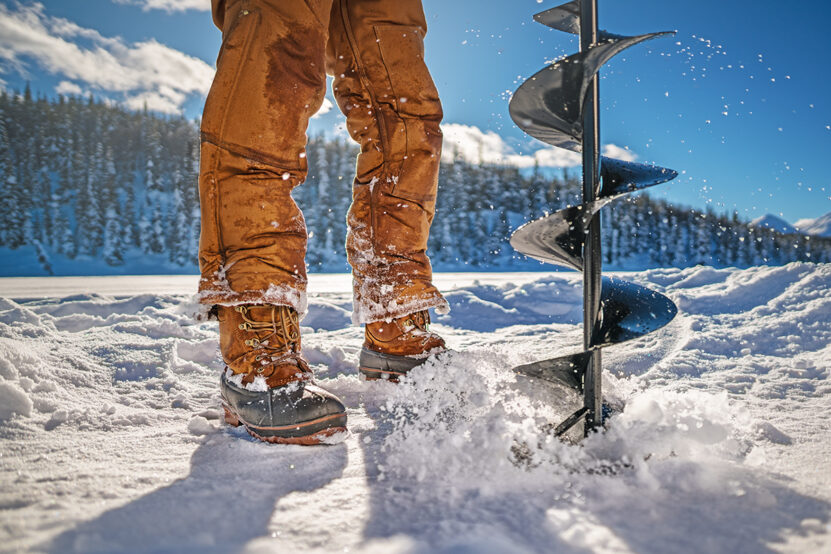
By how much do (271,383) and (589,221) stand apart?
0.94 m

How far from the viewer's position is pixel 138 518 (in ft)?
2.32

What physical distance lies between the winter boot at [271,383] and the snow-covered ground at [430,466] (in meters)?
0.07

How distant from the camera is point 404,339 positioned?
5.75 feet

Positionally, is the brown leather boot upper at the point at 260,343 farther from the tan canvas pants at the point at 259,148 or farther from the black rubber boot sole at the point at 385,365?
the black rubber boot sole at the point at 385,365

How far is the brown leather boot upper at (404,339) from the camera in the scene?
1.75 metres

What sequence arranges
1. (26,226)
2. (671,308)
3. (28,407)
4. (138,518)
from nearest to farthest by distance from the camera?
(138,518) → (671,308) → (28,407) → (26,226)

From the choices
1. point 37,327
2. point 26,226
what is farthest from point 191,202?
point 37,327

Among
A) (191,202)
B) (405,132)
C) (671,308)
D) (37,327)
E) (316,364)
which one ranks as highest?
(191,202)

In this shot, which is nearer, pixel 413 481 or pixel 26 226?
pixel 413 481

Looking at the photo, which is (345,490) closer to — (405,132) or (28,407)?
(28,407)

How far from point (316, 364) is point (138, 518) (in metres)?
1.49

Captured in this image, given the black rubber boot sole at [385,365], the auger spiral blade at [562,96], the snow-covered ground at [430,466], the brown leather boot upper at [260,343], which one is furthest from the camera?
the black rubber boot sole at [385,365]

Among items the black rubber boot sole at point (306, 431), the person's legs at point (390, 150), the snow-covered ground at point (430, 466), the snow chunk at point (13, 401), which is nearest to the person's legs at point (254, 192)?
the black rubber boot sole at point (306, 431)

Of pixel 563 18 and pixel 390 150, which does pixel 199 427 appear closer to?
pixel 390 150
